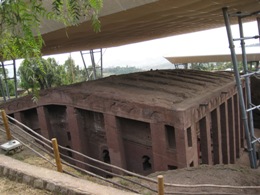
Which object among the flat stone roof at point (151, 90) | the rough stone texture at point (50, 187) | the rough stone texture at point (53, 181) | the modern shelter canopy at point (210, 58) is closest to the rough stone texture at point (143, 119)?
the flat stone roof at point (151, 90)

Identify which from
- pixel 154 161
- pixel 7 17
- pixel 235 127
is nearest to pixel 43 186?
pixel 7 17

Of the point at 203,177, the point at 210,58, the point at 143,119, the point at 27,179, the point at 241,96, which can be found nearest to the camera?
the point at 27,179

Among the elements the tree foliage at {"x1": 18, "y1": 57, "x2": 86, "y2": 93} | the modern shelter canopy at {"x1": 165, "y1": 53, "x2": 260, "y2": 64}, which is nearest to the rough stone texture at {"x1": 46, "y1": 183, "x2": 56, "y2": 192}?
A: the tree foliage at {"x1": 18, "y1": 57, "x2": 86, "y2": 93}

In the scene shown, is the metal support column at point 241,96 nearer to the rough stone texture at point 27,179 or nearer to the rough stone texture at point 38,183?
the rough stone texture at point 38,183

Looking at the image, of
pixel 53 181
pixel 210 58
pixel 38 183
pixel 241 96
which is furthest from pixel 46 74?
pixel 210 58

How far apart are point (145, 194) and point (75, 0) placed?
13.8 ft

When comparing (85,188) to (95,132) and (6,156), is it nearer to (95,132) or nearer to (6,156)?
(6,156)

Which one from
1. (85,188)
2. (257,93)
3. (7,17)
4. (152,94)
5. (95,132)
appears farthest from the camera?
(257,93)

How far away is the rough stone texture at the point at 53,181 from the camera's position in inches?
178

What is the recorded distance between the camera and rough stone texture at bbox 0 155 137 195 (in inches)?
178

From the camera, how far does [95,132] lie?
13.6 metres

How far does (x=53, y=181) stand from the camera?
15.6 feet

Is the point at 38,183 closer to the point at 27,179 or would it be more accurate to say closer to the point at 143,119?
the point at 27,179

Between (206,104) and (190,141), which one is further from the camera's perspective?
(206,104)
